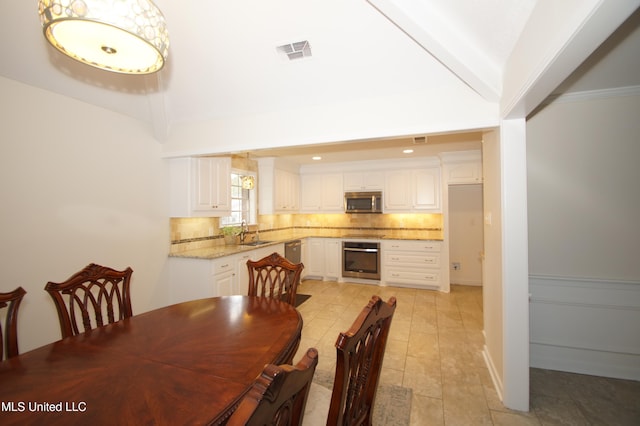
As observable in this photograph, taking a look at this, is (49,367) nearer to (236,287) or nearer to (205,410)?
(205,410)

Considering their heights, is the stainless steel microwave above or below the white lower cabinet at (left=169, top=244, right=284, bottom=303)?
above

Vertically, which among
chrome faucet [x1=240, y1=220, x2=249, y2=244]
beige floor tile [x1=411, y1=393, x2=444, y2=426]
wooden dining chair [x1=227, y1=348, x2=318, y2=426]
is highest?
chrome faucet [x1=240, y1=220, x2=249, y2=244]

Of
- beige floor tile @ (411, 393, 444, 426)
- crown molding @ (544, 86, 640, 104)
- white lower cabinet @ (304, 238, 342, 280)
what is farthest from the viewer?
white lower cabinet @ (304, 238, 342, 280)

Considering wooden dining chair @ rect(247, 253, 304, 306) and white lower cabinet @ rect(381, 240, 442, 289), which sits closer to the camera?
wooden dining chair @ rect(247, 253, 304, 306)

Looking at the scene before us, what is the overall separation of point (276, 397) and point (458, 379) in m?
2.39

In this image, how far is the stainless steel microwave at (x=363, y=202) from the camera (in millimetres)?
5207

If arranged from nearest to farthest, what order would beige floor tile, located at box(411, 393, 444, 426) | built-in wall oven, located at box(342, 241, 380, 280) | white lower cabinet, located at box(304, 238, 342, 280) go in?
1. beige floor tile, located at box(411, 393, 444, 426)
2. built-in wall oven, located at box(342, 241, 380, 280)
3. white lower cabinet, located at box(304, 238, 342, 280)

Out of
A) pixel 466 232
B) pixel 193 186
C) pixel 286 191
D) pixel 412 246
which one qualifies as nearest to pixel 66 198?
pixel 193 186

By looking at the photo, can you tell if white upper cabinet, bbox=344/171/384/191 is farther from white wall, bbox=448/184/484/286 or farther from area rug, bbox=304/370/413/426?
area rug, bbox=304/370/413/426

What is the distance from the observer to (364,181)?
17.6ft

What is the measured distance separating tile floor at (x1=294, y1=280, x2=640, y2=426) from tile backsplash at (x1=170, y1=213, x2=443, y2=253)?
175cm

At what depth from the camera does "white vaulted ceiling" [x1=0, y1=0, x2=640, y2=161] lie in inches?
63.8

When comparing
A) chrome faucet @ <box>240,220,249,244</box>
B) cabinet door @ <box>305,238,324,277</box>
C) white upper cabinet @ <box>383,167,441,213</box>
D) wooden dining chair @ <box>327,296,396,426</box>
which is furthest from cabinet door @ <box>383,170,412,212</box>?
wooden dining chair @ <box>327,296,396,426</box>

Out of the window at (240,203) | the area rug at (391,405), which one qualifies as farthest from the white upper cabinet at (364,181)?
the area rug at (391,405)
